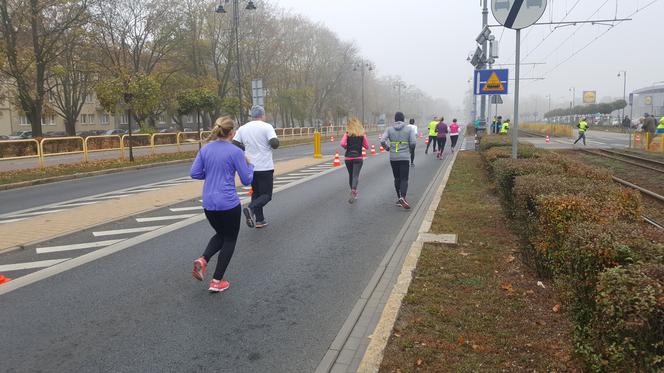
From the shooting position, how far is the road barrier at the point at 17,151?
17.5m

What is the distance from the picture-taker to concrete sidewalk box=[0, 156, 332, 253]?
7.34m

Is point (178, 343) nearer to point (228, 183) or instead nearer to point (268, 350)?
point (268, 350)

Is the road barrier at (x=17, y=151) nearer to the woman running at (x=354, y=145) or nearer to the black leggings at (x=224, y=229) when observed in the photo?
the woman running at (x=354, y=145)

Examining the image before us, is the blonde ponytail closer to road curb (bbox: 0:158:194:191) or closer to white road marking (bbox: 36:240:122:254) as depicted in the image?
white road marking (bbox: 36:240:122:254)

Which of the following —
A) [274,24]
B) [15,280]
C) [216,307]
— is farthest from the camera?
[274,24]

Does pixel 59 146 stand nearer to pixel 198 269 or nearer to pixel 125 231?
pixel 125 231

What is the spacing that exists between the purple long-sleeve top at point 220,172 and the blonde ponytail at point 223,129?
58mm

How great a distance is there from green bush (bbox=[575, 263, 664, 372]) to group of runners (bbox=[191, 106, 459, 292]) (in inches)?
130

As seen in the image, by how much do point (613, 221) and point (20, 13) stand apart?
27.9m

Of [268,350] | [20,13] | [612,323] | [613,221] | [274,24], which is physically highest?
[274,24]

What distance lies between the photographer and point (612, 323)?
2299 mm

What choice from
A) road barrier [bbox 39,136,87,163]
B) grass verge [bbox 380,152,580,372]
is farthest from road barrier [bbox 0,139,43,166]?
grass verge [bbox 380,152,580,372]

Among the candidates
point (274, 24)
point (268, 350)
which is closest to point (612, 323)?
point (268, 350)

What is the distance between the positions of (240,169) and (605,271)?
3.27 m
